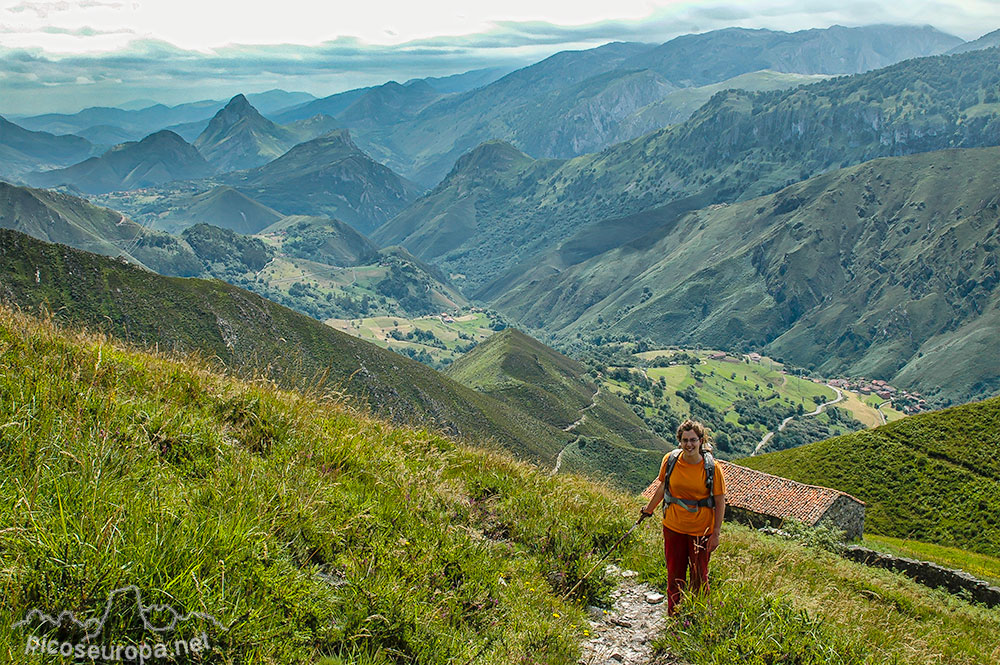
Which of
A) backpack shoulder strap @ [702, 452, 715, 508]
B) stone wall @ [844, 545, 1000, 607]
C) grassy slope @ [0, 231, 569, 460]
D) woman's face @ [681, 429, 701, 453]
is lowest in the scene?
grassy slope @ [0, 231, 569, 460]

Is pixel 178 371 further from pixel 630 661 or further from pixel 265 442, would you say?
pixel 630 661

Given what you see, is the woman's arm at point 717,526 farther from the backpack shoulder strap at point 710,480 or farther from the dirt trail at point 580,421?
the dirt trail at point 580,421

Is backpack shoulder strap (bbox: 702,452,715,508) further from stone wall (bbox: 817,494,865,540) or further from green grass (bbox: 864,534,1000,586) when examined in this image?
stone wall (bbox: 817,494,865,540)

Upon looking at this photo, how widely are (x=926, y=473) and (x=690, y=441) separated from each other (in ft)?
171

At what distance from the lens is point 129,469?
5.68m

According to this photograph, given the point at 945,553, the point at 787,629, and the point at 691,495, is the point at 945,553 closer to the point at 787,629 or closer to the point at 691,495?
the point at 691,495

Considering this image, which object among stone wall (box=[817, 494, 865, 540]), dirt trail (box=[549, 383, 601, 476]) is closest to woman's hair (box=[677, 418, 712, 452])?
stone wall (box=[817, 494, 865, 540])

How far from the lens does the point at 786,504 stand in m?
37.9

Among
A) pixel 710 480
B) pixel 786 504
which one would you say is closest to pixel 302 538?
pixel 710 480

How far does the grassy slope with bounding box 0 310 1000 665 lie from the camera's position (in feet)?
14.5

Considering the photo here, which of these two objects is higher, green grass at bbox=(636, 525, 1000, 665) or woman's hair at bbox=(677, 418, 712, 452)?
woman's hair at bbox=(677, 418, 712, 452)

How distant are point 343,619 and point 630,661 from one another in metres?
3.18

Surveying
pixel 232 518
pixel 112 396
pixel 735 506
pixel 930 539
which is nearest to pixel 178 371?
pixel 112 396

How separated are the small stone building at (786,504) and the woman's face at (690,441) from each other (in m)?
29.7
